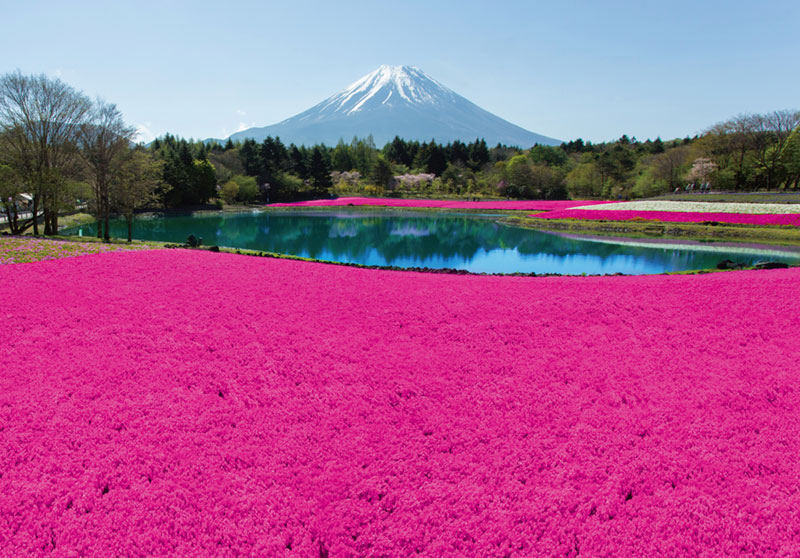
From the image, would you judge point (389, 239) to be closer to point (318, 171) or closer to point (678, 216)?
point (678, 216)

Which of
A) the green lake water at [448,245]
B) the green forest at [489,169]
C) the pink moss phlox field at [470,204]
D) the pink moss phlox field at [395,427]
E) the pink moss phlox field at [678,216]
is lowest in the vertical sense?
the pink moss phlox field at [395,427]

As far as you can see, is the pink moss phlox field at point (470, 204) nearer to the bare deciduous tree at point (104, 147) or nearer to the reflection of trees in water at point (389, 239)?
the reflection of trees in water at point (389, 239)

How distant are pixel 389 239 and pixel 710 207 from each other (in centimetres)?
3373

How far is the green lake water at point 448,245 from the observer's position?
81.4 feet

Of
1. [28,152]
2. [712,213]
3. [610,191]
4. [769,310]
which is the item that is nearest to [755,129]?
[610,191]

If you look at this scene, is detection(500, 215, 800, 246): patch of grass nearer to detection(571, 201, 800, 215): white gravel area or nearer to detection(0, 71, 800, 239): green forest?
detection(571, 201, 800, 215): white gravel area

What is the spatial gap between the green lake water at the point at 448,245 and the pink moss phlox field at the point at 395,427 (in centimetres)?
1437

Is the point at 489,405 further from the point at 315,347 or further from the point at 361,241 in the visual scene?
the point at 361,241

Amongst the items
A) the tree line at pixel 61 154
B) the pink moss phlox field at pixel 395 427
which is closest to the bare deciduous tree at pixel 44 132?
the tree line at pixel 61 154

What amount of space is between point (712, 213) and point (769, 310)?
3623 centimetres

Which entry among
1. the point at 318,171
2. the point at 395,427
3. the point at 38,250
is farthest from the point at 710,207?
the point at 318,171

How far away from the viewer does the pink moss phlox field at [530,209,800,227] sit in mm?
34719

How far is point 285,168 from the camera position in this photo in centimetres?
7612

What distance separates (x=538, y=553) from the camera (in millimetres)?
3723
